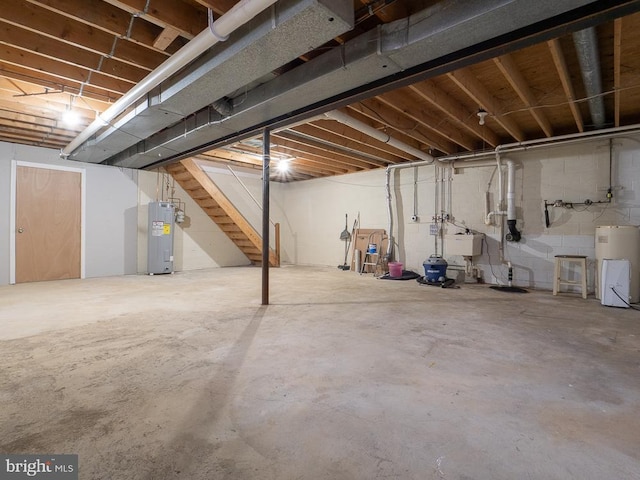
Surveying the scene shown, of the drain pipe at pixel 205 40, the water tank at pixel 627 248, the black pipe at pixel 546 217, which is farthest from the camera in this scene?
the black pipe at pixel 546 217

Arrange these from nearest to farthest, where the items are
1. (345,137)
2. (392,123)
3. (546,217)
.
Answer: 1. (392,123)
2. (345,137)
3. (546,217)

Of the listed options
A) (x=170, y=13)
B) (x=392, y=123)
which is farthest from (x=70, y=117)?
(x=392, y=123)

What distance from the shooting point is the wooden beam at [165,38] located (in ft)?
8.16

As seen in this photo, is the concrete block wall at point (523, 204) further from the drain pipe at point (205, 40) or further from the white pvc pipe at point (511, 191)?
the drain pipe at point (205, 40)

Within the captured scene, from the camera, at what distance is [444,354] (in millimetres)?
2420

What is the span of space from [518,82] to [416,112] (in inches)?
45.2

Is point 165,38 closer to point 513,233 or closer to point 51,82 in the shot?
point 51,82

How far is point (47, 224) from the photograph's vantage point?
18.3ft

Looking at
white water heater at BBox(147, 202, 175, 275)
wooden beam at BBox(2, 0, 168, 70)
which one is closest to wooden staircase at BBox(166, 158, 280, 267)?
white water heater at BBox(147, 202, 175, 275)

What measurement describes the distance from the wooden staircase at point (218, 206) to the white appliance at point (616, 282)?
6.01m

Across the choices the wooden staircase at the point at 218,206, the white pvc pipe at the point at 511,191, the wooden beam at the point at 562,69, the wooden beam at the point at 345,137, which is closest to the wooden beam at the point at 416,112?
the wooden beam at the point at 345,137

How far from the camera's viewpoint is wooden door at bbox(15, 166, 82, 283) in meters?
5.37

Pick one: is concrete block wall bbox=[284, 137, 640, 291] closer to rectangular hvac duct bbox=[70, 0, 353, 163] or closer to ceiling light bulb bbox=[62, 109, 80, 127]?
rectangular hvac duct bbox=[70, 0, 353, 163]

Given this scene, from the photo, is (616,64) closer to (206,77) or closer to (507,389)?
(507,389)
